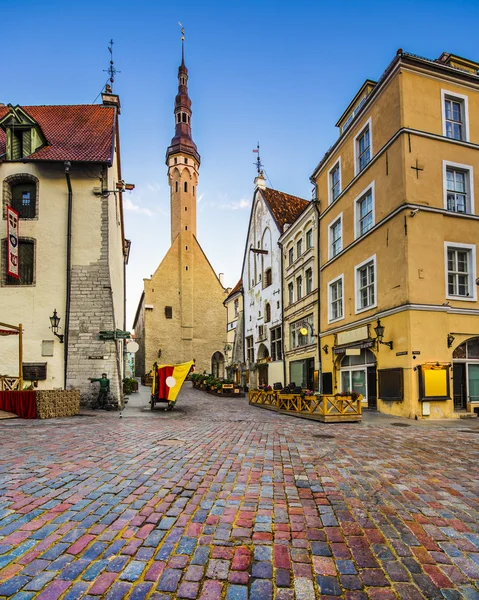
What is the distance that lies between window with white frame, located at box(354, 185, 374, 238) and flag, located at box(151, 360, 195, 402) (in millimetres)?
9517

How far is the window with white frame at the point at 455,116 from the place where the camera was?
1645 cm

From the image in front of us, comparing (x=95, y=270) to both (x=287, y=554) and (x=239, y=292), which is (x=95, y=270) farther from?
(x=239, y=292)

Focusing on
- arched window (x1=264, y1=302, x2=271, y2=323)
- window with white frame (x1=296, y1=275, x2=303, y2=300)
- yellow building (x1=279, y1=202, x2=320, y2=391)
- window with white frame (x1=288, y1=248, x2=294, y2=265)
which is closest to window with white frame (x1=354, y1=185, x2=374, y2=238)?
yellow building (x1=279, y1=202, x2=320, y2=391)

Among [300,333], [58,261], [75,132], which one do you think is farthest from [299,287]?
[75,132]

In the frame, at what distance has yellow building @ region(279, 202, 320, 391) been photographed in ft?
77.6

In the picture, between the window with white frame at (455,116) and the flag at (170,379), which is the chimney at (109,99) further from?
the window with white frame at (455,116)

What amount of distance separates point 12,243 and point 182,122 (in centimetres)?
4663

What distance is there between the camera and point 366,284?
18.2 meters

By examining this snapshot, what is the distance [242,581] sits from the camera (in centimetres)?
307

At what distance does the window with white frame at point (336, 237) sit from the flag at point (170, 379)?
31.4 ft

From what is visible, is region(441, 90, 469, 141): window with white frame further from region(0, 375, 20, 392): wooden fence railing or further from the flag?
region(0, 375, 20, 392): wooden fence railing

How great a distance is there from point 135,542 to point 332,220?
19906mm

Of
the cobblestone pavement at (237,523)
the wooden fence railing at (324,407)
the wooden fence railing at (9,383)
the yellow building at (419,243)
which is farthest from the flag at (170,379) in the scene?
the cobblestone pavement at (237,523)

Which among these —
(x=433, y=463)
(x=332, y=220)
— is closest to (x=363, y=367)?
(x=332, y=220)
